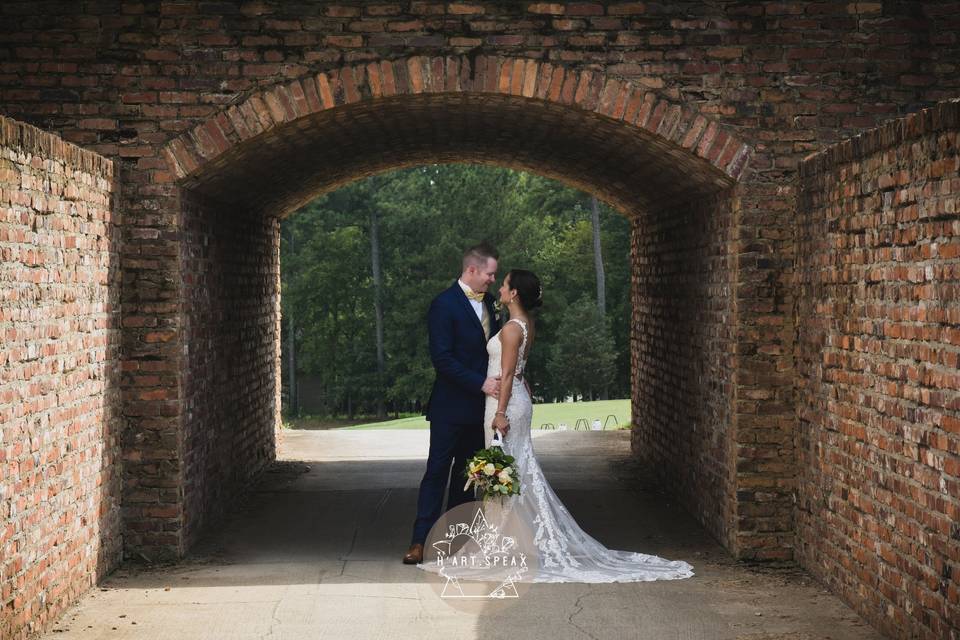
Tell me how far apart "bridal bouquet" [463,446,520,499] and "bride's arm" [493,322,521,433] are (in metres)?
0.38

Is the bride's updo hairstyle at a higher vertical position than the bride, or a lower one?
higher

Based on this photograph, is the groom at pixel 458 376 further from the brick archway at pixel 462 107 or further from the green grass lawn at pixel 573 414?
the green grass lawn at pixel 573 414

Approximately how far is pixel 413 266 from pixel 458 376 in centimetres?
4248

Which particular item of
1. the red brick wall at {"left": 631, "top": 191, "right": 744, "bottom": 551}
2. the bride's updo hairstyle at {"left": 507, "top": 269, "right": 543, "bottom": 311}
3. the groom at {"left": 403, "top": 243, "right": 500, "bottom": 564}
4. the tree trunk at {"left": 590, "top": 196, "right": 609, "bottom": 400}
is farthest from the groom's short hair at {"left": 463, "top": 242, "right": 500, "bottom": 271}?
the tree trunk at {"left": 590, "top": 196, "right": 609, "bottom": 400}

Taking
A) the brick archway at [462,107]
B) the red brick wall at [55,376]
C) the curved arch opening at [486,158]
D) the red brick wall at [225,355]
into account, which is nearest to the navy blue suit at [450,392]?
the brick archway at [462,107]

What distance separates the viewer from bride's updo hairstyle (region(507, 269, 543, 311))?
8023mm

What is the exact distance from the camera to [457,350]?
8.35 m

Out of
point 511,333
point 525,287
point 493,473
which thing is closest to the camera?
point 493,473

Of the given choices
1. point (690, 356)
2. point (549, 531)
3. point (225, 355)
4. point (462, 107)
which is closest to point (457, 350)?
point (549, 531)

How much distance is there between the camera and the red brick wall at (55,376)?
5.91 meters

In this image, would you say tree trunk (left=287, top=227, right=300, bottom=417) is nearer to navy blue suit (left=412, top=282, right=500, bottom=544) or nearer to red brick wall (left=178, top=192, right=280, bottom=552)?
red brick wall (left=178, top=192, right=280, bottom=552)

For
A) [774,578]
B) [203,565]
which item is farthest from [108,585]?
[774,578]

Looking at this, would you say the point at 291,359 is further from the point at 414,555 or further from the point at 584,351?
the point at 414,555

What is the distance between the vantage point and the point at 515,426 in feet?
26.9
